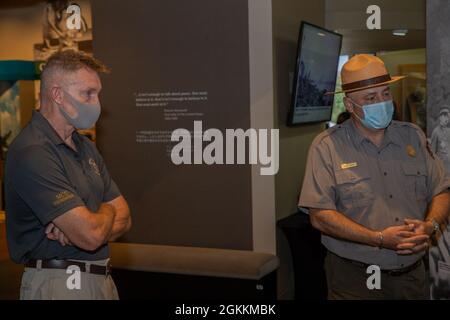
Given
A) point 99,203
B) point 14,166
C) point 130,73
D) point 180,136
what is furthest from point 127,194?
point 14,166

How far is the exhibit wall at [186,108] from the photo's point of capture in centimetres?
398

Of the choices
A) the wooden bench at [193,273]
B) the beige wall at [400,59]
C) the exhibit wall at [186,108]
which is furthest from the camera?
the beige wall at [400,59]

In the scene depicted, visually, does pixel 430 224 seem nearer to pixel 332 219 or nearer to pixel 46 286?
pixel 332 219

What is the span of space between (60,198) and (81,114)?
0.37 meters

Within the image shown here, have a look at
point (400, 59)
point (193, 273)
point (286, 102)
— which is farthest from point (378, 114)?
point (400, 59)

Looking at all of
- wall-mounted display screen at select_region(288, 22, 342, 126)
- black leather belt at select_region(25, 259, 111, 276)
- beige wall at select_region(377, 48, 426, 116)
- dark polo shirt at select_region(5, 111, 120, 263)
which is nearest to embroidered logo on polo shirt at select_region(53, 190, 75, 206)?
dark polo shirt at select_region(5, 111, 120, 263)

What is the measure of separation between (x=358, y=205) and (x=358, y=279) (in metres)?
0.33

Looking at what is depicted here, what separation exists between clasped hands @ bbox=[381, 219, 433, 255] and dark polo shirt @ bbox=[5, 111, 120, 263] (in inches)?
46.3

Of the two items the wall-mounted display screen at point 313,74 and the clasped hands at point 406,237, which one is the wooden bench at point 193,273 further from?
the clasped hands at point 406,237

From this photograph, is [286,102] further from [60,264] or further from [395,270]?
[60,264]

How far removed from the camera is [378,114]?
2.59 meters

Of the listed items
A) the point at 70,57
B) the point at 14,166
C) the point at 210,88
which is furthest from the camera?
the point at 210,88

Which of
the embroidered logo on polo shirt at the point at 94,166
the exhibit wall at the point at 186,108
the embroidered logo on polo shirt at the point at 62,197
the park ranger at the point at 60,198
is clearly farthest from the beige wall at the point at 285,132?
the embroidered logo on polo shirt at the point at 62,197

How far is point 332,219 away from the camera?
8.24 ft
